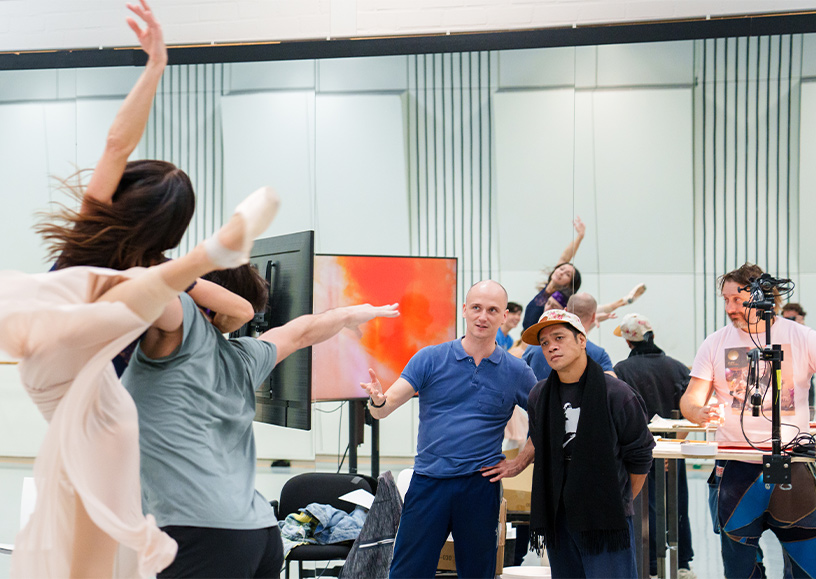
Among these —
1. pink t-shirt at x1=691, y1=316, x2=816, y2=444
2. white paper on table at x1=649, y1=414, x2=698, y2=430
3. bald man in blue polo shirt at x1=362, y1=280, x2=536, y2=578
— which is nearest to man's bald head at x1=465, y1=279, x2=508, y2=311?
bald man in blue polo shirt at x1=362, y1=280, x2=536, y2=578

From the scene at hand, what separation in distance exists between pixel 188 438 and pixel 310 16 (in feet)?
13.0

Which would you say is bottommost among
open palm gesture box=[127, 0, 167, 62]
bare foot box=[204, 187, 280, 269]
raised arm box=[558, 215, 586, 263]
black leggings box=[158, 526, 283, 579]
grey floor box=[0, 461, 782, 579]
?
grey floor box=[0, 461, 782, 579]

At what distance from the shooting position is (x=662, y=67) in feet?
15.8

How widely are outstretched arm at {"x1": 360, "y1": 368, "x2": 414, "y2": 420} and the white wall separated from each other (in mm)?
2604

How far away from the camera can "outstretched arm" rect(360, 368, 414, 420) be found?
3168 mm

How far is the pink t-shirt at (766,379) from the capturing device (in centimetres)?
347

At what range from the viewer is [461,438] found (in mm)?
3258

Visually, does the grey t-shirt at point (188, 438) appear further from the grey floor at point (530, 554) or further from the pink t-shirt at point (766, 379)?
the grey floor at point (530, 554)

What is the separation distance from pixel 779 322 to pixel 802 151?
5.58ft

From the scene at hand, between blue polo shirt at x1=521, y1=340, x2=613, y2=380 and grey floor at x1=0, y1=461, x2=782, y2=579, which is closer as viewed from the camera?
blue polo shirt at x1=521, y1=340, x2=613, y2=380

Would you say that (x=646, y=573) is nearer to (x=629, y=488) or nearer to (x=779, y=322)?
(x=629, y=488)

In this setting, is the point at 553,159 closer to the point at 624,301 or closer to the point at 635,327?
the point at 624,301

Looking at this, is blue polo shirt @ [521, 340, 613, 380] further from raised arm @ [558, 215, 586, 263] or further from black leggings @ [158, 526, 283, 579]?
black leggings @ [158, 526, 283, 579]

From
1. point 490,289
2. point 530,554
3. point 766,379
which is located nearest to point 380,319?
point 490,289
